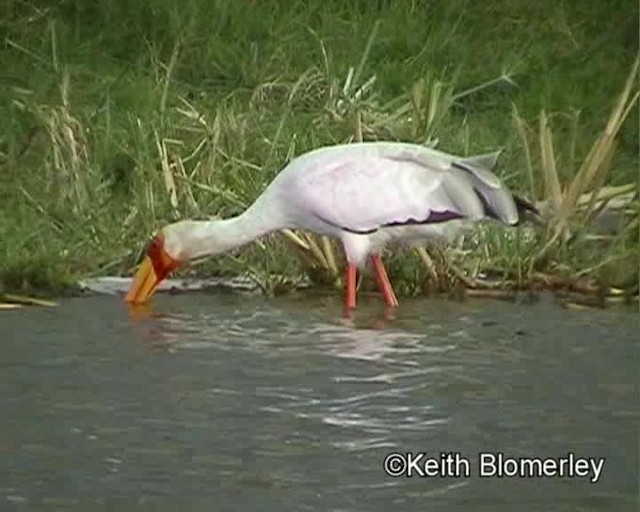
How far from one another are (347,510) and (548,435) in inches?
22.9

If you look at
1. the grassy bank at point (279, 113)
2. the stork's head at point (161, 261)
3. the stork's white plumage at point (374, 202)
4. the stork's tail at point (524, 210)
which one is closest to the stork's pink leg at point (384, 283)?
the stork's white plumage at point (374, 202)

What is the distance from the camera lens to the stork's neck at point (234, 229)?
217 inches

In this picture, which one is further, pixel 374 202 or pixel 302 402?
pixel 374 202

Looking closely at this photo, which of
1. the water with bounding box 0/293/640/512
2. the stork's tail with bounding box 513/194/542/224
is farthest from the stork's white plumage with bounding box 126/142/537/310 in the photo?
the water with bounding box 0/293/640/512

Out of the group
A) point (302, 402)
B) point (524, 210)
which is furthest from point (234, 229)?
point (302, 402)

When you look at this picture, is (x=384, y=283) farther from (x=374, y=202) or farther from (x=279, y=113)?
(x=279, y=113)

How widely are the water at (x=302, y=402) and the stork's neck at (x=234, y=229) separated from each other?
124 millimetres

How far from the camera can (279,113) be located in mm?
6438

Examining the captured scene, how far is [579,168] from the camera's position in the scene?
19.8 feet

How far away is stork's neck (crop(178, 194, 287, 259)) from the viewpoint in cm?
551

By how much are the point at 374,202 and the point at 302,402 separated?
1.08m

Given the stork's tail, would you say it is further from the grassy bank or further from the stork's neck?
the stork's neck

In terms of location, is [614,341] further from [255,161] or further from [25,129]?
[25,129]

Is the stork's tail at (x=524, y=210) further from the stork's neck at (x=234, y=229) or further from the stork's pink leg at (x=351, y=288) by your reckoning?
the stork's neck at (x=234, y=229)
